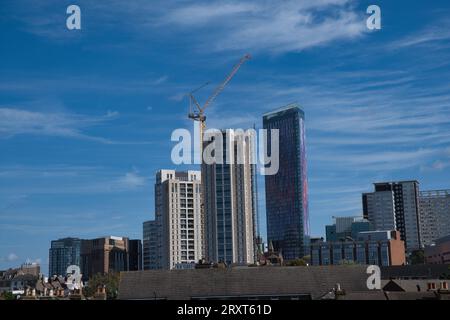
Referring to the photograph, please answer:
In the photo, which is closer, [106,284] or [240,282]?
[240,282]

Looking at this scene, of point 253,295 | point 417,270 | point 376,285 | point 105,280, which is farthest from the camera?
point 105,280

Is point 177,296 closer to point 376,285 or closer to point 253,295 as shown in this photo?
point 253,295

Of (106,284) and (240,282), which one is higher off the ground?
(106,284)

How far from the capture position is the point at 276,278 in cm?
7431

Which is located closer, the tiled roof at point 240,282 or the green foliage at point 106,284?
the tiled roof at point 240,282

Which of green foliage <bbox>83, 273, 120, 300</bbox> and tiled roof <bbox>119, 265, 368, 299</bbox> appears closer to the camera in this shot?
tiled roof <bbox>119, 265, 368, 299</bbox>

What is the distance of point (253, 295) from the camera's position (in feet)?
230
